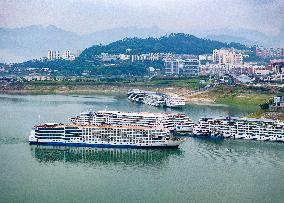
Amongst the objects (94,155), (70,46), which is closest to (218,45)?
(94,155)

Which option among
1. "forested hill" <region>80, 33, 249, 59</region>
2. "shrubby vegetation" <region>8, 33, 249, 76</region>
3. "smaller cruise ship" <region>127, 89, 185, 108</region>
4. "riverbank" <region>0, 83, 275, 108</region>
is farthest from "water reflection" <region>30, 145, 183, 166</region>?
"forested hill" <region>80, 33, 249, 59</region>

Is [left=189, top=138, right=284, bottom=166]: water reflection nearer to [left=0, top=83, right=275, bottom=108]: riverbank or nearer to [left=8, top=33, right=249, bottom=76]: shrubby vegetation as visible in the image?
[left=0, top=83, right=275, bottom=108]: riverbank

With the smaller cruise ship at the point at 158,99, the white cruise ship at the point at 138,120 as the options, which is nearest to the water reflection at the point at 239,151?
the white cruise ship at the point at 138,120

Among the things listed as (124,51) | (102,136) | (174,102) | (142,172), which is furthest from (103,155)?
(124,51)

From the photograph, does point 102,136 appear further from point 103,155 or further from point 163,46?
point 163,46

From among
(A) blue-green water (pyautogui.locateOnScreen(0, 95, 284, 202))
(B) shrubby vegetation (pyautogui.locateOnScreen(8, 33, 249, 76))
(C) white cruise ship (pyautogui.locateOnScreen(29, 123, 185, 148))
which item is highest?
(B) shrubby vegetation (pyautogui.locateOnScreen(8, 33, 249, 76))

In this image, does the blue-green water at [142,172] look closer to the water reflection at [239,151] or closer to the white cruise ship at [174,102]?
the water reflection at [239,151]
